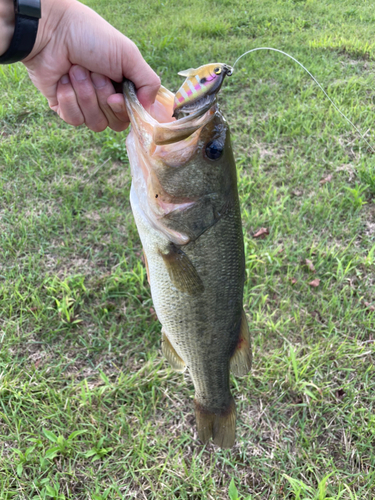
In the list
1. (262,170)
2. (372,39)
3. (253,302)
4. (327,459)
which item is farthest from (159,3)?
(327,459)

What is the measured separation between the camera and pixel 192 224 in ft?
4.38

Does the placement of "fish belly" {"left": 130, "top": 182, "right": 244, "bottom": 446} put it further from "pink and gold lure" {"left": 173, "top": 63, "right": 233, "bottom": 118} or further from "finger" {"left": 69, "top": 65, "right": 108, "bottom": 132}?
"finger" {"left": 69, "top": 65, "right": 108, "bottom": 132}

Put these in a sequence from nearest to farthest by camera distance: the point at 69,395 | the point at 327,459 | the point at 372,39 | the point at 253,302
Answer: the point at 327,459 < the point at 69,395 < the point at 253,302 < the point at 372,39

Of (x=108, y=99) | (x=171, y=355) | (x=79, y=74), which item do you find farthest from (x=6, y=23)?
(x=171, y=355)

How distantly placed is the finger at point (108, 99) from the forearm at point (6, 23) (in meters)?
0.38

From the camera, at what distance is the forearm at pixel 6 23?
1.43 meters

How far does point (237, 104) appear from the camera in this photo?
4.31 meters

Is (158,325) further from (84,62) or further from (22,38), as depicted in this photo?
(22,38)

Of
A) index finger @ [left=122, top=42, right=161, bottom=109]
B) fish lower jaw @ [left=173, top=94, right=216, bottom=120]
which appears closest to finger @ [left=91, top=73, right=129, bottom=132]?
index finger @ [left=122, top=42, right=161, bottom=109]

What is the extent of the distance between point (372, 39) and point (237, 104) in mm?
3118

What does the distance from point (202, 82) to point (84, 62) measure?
774 millimetres

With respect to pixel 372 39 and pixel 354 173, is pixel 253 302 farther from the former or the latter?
pixel 372 39

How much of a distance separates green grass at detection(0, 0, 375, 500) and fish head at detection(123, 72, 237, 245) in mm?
1288

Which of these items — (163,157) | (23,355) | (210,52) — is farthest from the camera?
(210,52)
